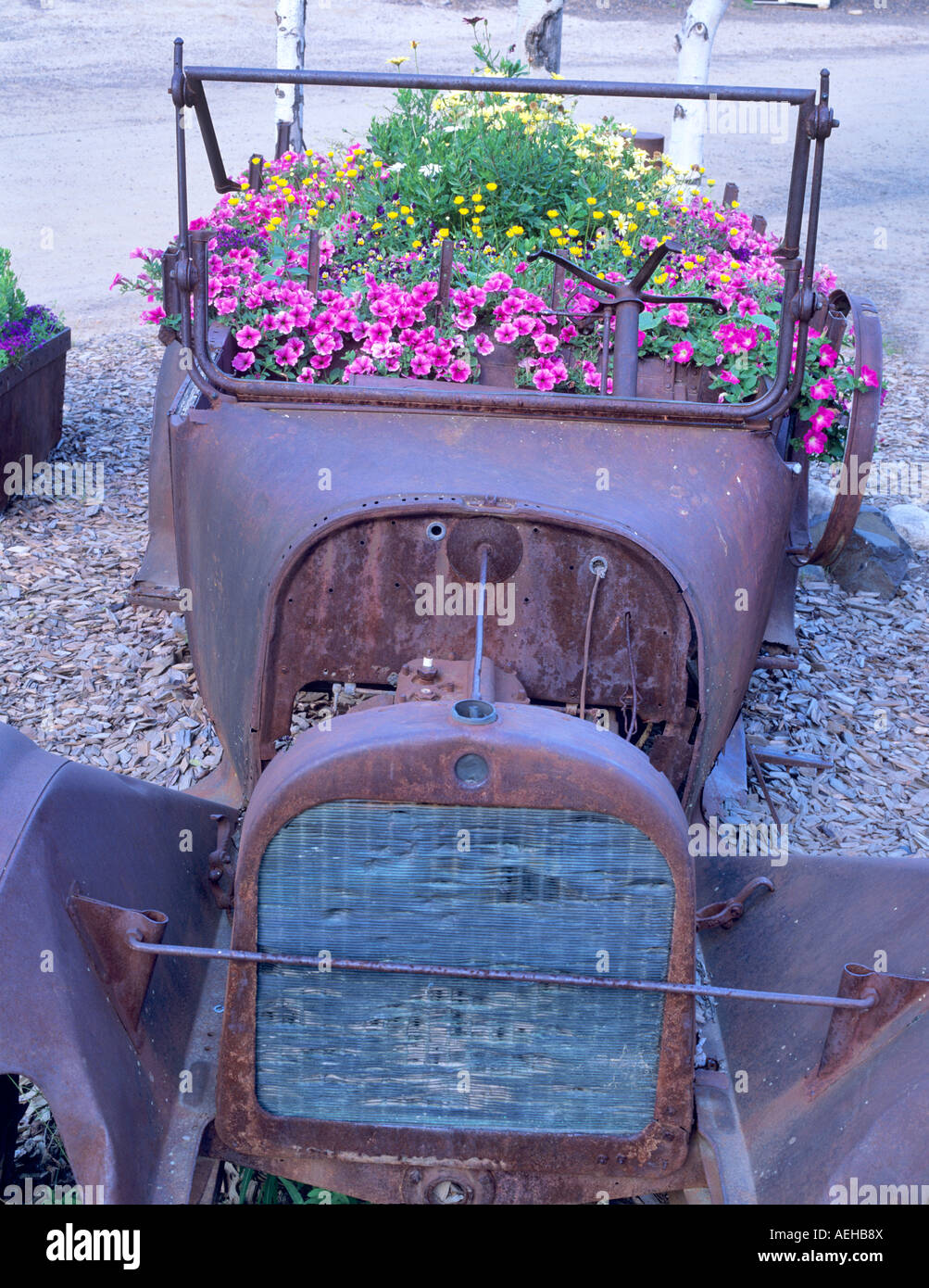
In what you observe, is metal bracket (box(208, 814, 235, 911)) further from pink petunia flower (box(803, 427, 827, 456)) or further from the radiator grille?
pink petunia flower (box(803, 427, 827, 456))

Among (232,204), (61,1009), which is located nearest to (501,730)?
(61,1009)

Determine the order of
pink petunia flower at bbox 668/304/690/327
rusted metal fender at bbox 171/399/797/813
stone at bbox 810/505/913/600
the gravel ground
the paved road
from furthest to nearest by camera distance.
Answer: the paved road < stone at bbox 810/505/913/600 < the gravel ground < pink petunia flower at bbox 668/304/690/327 < rusted metal fender at bbox 171/399/797/813

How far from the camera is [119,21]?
1730 cm

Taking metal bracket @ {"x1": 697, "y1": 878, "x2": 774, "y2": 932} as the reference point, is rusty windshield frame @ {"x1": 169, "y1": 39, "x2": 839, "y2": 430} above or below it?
above

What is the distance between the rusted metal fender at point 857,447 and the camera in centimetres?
310

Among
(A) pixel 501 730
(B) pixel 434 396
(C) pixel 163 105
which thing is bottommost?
(A) pixel 501 730

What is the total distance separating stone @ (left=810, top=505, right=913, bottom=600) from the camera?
16.8 ft

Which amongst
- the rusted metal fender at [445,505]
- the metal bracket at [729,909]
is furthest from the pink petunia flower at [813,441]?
the metal bracket at [729,909]

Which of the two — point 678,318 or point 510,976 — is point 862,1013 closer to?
point 510,976

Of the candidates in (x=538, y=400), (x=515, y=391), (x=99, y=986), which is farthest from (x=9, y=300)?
(x=99, y=986)

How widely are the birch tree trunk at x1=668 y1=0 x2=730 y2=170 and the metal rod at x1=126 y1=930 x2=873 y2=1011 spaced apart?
6960mm

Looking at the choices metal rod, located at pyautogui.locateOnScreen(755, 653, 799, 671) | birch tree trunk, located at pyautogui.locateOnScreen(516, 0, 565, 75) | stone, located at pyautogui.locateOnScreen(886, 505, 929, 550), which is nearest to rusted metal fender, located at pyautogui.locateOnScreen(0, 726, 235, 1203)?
metal rod, located at pyautogui.locateOnScreen(755, 653, 799, 671)

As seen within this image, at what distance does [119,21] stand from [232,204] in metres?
14.9
